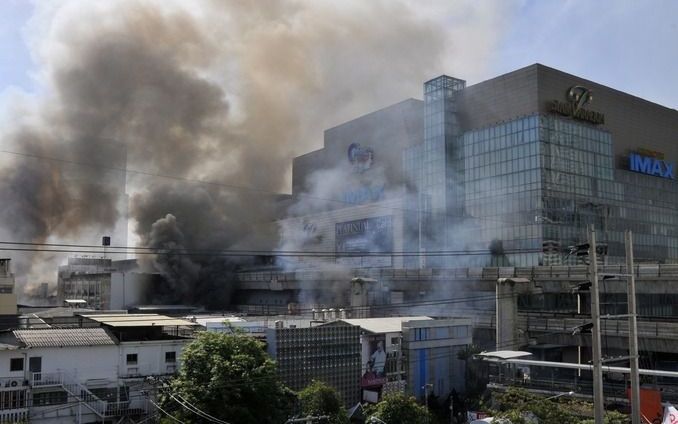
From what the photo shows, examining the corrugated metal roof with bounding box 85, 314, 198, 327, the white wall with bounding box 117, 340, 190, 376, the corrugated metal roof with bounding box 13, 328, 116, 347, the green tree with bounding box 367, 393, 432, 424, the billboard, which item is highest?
the billboard

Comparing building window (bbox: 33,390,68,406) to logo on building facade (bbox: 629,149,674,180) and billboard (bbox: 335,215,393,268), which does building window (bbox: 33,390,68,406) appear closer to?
billboard (bbox: 335,215,393,268)

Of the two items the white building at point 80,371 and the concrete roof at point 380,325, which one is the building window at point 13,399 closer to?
the white building at point 80,371

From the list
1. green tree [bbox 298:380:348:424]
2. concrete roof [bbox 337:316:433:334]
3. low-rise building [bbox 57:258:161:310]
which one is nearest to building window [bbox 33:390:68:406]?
green tree [bbox 298:380:348:424]

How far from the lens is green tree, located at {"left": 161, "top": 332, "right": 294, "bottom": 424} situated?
23.5 meters

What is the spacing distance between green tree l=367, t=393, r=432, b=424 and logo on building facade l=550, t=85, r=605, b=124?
4642 centimetres

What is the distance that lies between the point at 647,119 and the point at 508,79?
70.7 ft

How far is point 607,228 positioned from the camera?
2729 inches

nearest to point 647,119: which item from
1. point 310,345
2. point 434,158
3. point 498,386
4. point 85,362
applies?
point 434,158

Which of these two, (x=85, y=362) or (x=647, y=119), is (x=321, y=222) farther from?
(x=85, y=362)

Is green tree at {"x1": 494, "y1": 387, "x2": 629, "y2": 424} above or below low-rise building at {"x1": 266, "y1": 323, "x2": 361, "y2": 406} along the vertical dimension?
below

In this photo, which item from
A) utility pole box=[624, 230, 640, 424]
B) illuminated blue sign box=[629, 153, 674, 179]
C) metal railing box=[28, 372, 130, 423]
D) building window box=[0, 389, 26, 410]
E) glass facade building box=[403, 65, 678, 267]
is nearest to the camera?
utility pole box=[624, 230, 640, 424]

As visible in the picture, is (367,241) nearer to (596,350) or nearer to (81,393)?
(81,393)

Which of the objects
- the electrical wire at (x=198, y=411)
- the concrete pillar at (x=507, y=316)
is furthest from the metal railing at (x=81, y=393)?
the concrete pillar at (x=507, y=316)

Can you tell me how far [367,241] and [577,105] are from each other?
2997cm
